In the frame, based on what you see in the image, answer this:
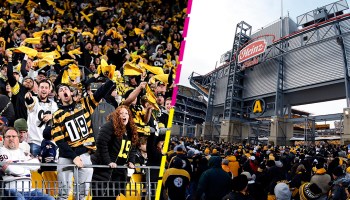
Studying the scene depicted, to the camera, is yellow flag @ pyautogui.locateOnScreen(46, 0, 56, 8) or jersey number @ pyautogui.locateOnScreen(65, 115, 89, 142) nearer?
jersey number @ pyautogui.locateOnScreen(65, 115, 89, 142)

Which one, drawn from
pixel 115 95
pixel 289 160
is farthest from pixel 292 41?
pixel 115 95

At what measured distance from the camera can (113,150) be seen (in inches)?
116

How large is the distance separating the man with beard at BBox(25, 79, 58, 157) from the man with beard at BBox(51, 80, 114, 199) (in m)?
0.84

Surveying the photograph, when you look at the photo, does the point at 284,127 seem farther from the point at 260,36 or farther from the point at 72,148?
the point at 72,148

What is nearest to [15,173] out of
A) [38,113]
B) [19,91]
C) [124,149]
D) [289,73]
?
[124,149]

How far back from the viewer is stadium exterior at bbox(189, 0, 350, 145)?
16094 millimetres

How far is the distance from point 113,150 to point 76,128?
434 millimetres

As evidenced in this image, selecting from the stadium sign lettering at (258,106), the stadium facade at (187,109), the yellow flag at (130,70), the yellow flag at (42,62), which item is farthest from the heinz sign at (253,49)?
the yellow flag at (130,70)

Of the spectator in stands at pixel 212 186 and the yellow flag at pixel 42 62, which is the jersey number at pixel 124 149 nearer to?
the spectator in stands at pixel 212 186

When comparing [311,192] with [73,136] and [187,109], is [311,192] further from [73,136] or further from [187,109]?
[73,136]

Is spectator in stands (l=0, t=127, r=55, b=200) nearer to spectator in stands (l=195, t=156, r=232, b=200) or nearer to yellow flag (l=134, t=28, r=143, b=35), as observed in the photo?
spectator in stands (l=195, t=156, r=232, b=200)

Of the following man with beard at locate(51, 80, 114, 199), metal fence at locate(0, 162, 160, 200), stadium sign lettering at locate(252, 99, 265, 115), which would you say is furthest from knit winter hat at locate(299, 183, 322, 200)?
stadium sign lettering at locate(252, 99, 265, 115)

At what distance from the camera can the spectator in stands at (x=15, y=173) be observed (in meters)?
2.59

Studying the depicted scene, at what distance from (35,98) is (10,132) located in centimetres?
159
